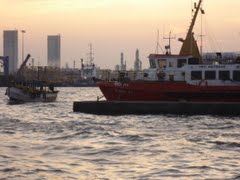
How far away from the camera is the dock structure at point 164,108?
129 ft

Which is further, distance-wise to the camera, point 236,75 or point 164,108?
point 236,75

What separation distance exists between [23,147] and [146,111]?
17716 mm

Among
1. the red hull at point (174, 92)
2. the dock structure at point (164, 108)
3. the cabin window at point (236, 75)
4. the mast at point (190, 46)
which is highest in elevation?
the mast at point (190, 46)

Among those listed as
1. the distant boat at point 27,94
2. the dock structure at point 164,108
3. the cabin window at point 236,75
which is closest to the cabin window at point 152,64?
the dock structure at point 164,108

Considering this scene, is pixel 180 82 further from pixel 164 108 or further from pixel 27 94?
pixel 27 94

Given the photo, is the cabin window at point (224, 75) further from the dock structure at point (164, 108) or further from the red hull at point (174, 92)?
the dock structure at point (164, 108)

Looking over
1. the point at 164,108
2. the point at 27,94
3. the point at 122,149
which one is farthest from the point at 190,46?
the point at 27,94

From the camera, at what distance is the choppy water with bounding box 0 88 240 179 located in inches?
719

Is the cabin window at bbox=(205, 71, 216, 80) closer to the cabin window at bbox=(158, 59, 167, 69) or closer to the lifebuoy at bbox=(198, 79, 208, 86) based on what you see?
the lifebuoy at bbox=(198, 79, 208, 86)

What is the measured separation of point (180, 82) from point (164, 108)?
3.77 m

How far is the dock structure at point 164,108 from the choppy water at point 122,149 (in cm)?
220

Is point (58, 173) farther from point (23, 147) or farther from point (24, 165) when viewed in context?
point (23, 147)

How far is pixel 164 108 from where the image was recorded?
132 feet

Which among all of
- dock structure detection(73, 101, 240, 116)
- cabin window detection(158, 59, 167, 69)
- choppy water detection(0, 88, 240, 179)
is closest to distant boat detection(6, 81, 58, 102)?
cabin window detection(158, 59, 167, 69)
